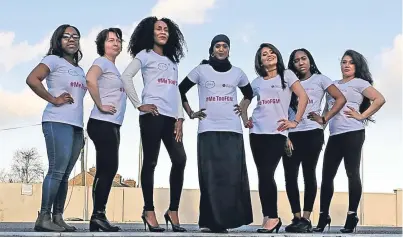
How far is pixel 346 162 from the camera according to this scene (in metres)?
6.83

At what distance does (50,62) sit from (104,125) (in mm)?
721

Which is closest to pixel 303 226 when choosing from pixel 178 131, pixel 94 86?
pixel 178 131

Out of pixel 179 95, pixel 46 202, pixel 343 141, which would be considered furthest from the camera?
pixel 343 141

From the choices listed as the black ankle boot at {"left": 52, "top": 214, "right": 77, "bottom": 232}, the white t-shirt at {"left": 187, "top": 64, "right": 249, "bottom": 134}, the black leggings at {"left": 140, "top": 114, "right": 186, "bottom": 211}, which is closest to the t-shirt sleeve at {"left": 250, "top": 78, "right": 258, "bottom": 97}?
the white t-shirt at {"left": 187, "top": 64, "right": 249, "bottom": 134}

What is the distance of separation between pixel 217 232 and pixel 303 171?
1.36m

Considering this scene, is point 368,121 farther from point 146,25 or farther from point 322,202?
point 146,25

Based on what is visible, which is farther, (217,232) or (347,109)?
(347,109)

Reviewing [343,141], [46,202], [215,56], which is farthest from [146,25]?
[343,141]

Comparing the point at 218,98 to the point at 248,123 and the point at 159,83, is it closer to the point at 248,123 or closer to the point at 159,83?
the point at 248,123

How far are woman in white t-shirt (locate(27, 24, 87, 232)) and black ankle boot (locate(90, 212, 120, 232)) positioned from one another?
7.2 inches

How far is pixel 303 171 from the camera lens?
22.4 ft

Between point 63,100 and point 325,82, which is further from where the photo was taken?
point 325,82

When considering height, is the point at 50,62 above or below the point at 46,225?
above

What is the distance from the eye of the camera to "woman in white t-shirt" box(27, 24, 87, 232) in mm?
5699
